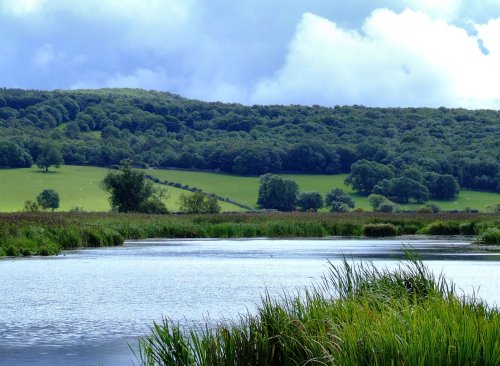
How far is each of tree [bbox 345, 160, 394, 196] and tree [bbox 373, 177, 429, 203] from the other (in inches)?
129

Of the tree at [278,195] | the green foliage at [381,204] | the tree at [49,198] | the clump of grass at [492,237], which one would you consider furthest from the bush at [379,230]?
the tree at [278,195]

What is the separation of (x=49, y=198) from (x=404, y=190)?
189 ft

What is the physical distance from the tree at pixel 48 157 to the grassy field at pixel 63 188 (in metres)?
1.09

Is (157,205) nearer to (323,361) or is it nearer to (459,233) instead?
(459,233)

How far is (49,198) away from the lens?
12800 centimetres

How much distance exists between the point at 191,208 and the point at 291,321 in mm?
96982

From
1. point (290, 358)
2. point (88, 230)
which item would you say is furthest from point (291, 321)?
point (88, 230)

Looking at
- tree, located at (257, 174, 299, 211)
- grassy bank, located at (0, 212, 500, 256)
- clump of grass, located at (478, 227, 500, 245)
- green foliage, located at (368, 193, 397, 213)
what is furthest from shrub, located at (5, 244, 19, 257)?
tree, located at (257, 174, 299, 211)

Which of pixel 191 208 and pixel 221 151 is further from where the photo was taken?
pixel 221 151

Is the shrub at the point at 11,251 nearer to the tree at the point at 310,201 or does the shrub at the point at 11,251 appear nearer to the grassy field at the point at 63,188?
the grassy field at the point at 63,188

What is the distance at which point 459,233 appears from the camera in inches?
3236

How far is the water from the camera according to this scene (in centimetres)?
2130

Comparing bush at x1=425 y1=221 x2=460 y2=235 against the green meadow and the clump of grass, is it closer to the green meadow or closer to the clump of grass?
the clump of grass

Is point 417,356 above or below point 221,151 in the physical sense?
below
